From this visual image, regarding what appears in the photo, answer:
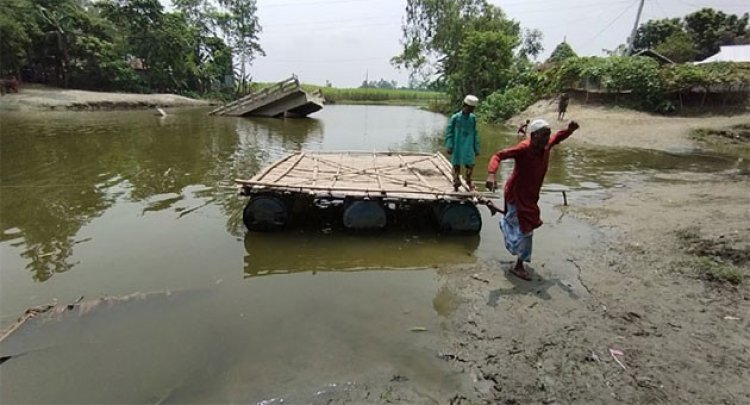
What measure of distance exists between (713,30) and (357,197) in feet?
167

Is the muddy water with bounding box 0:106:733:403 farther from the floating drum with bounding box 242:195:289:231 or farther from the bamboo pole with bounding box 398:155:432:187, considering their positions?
the bamboo pole with bounding box 398:155:432:187

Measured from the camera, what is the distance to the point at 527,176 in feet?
15.8

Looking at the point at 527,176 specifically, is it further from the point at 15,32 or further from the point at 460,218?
the point at 15,32

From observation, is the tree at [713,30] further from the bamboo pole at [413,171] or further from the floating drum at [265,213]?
the floating drum at [265,213]

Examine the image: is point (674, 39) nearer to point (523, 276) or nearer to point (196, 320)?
point (523, 276)

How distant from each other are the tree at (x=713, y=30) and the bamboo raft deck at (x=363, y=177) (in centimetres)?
4513

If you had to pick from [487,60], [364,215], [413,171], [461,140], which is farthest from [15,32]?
[461,140]

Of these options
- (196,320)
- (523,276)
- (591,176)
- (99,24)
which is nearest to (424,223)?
(523,276)

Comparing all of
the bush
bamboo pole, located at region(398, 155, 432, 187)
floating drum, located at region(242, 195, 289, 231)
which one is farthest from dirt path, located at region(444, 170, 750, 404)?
the bush

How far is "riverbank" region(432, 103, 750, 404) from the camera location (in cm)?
322

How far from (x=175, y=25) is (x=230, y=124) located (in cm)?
2149

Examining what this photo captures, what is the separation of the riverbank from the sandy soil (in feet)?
92.0

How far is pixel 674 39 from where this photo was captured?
136 feet

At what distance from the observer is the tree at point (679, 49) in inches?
1555
